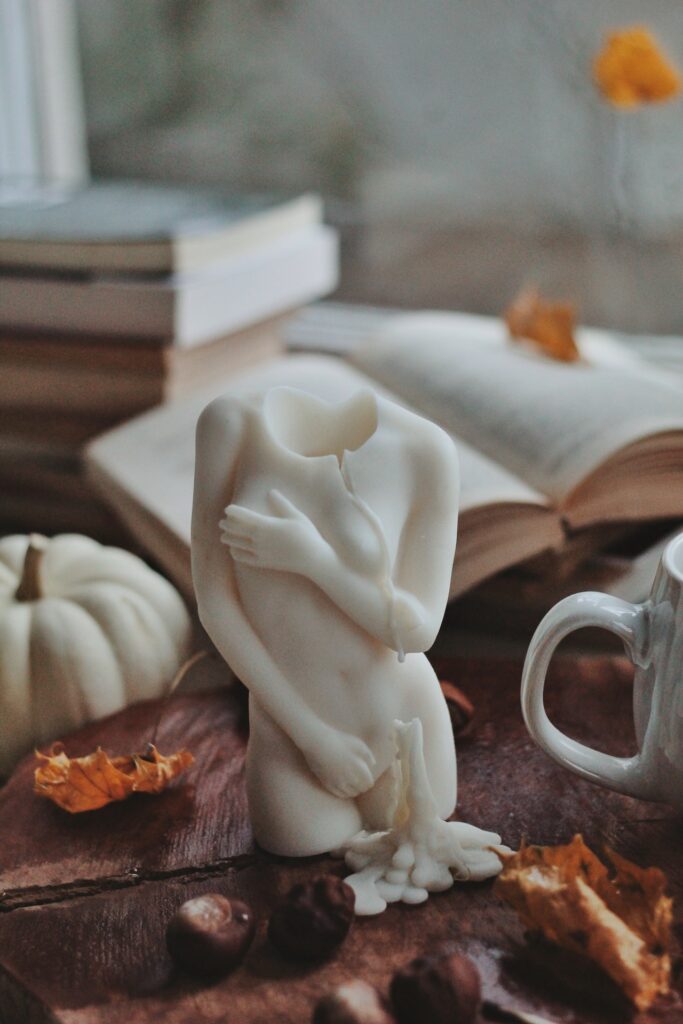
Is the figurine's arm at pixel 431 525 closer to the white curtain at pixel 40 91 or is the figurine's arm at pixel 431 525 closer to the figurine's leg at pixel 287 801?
the figurine's leg at pixel 287 801

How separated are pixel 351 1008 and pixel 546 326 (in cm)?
80

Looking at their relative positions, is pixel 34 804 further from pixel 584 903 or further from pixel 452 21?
pixel 452 21

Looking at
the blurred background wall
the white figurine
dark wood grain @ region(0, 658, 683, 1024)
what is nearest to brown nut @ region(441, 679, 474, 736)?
dark wood grain @ region(0, 658, 683, 1024)

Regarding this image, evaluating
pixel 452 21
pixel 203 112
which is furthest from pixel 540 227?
pixel 203 112

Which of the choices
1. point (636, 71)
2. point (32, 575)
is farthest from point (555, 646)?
point (636, 71)

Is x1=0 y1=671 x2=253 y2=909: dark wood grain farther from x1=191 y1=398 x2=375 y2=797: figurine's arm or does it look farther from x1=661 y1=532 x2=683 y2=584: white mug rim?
x1=661 y1=532 x2=683 y2=584: white mug rim

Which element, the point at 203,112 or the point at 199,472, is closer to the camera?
the point at 199,472

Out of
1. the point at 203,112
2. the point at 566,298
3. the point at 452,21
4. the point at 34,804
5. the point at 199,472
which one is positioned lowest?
the point at 34,804

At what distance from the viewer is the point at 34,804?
28.4 inches

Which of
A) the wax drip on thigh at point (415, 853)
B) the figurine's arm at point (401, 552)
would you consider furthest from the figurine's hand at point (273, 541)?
the wax drip on thigh at point (415, 853)

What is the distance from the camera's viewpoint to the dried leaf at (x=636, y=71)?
4.19ft

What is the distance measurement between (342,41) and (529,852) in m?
1.14

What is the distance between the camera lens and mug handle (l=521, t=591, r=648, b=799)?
0.66 meters

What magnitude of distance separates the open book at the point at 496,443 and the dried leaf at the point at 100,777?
23 cm
